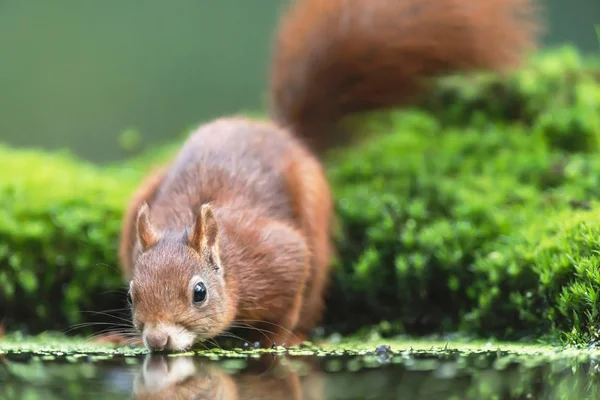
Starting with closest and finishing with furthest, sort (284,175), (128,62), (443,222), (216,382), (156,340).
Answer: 1. (216,382)
2. (156,340)
3. (284,175)
4. (443,222)
5. (128,62)

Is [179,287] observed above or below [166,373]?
above

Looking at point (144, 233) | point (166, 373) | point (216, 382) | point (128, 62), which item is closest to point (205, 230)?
point (144, 233)

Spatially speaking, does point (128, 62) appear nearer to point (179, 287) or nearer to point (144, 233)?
point (144, 233)

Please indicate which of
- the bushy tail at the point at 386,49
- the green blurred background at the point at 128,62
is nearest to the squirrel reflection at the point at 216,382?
the bushy tail at the point at 386,49

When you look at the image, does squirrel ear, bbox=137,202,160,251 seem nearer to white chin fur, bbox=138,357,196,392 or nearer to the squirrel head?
the squirrel head

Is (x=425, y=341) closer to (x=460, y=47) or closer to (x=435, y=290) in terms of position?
(x=435, y=290)

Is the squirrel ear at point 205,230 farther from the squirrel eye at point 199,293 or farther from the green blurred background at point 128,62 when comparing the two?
the green blurred background at point 128,62

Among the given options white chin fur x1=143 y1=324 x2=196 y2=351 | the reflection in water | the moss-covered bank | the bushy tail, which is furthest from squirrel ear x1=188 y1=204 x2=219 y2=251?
the bushy tail
